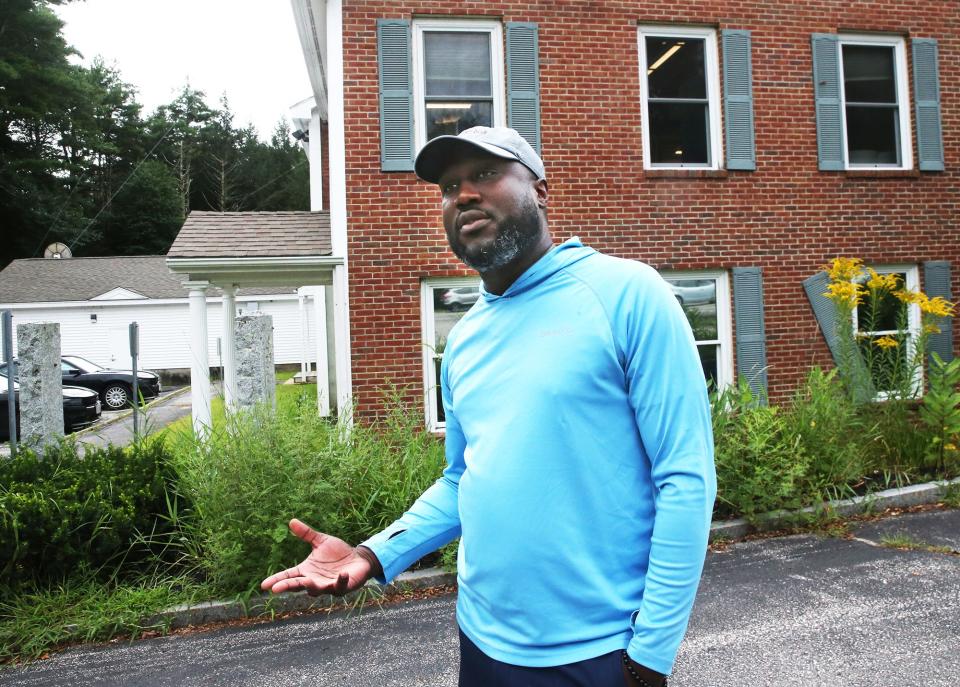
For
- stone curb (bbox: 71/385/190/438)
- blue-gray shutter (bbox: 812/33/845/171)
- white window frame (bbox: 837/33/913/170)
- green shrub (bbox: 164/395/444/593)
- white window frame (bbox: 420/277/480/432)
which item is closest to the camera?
green shrub (bbox: 164/395/444/593)

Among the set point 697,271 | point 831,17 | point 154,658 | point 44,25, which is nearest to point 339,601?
point 154,658

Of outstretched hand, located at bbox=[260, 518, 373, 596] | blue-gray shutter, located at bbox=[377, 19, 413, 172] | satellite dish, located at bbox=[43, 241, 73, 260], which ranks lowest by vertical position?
outstretched hand, located at bbox=[260, 518, 373, 596]

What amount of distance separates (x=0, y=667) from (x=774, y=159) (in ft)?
30.3

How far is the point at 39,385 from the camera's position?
5.94 meters

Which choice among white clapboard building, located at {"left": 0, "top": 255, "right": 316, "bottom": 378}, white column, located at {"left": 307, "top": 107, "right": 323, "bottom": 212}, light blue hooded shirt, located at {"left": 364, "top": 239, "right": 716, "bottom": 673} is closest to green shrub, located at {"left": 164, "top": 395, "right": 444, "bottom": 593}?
light blue hooded shirt, located at {"left": 364, "top": 239, "right": 716, "bottom": 673}

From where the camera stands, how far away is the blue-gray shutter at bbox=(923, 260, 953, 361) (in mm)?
9375

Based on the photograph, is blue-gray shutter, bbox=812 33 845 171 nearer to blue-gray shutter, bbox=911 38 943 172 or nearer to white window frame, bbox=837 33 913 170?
white window frame, bbox=837 33 913 170

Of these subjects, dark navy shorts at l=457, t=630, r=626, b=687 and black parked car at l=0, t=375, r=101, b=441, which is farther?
black parked car at l=0, t=375, r=101, b=441

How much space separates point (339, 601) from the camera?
15.8 ft

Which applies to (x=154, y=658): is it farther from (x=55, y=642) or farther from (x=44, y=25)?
(x=44, y=25)

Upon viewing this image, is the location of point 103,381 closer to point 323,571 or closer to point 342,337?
point 342,337

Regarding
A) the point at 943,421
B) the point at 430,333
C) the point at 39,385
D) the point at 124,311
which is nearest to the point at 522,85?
the point at 430,333

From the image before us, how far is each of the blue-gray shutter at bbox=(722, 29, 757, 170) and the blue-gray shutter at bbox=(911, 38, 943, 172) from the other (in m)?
2.45

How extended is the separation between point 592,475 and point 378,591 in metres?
3.67
